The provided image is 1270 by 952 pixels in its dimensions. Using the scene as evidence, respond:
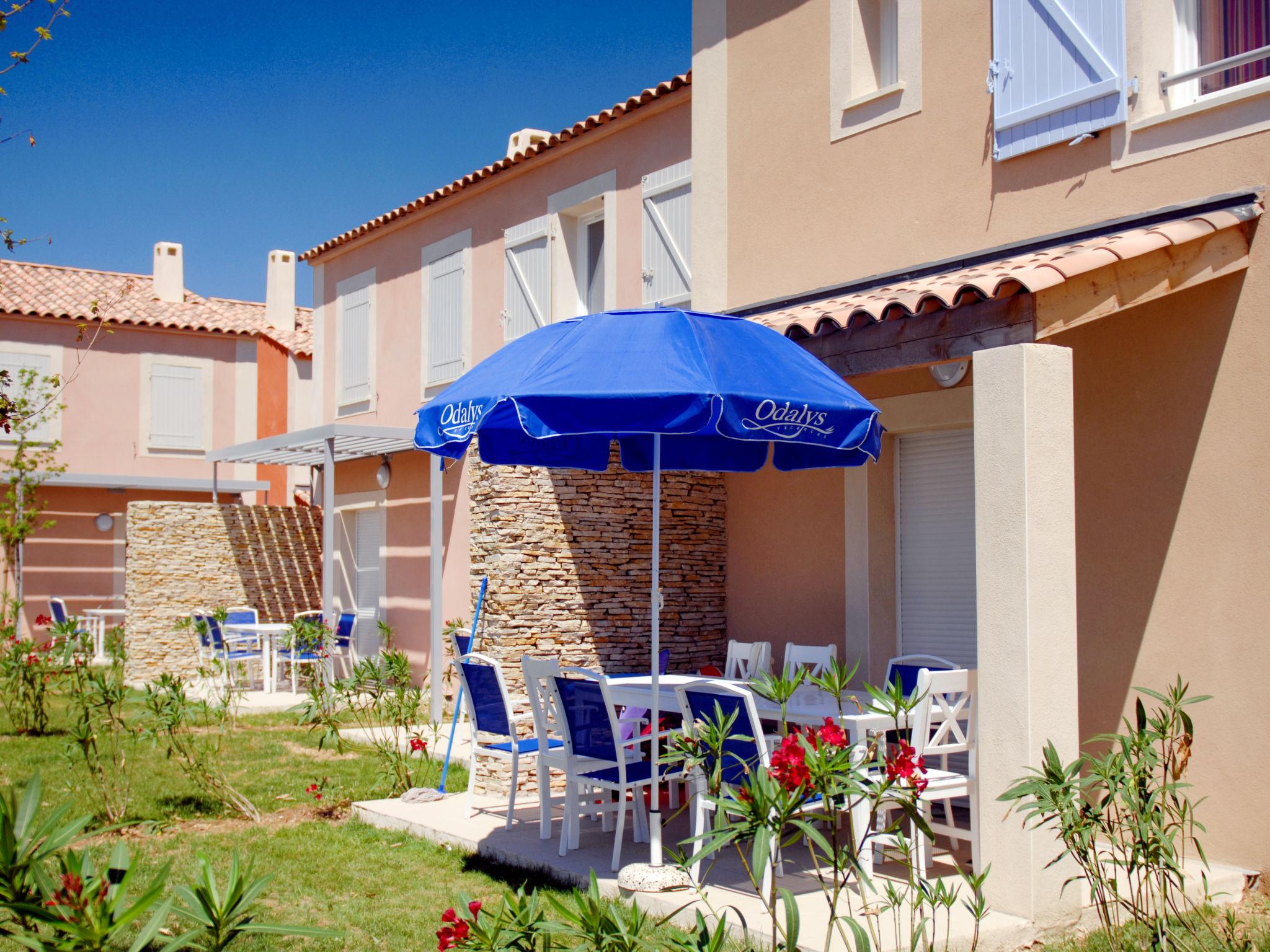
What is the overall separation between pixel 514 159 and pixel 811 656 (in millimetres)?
7455

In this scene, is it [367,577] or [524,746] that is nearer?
[524,746]

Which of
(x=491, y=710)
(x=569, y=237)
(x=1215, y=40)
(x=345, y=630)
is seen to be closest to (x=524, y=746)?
(x=491, y=710)

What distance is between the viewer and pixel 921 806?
6176mm

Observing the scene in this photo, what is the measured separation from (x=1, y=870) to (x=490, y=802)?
5885 mm

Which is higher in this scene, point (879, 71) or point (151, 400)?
point (879, 71)

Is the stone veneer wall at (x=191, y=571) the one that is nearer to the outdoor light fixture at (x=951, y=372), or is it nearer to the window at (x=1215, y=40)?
the outdoor light fixture at (x=951, y=372)

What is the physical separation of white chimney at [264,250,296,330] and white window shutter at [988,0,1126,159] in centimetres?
2088

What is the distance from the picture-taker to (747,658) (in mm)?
9023

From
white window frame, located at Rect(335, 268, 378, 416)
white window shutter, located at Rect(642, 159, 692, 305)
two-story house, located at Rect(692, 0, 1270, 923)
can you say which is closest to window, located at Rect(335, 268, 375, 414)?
white window frame, located at Rect(335, 268, 378, 416)

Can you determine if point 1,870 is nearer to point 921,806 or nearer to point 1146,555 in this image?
point 921,806

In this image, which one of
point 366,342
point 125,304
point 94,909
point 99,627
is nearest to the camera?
point 94,909

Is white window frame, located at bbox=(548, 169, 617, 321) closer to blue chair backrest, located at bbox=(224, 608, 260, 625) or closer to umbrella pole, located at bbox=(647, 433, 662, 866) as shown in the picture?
umbrella pole, located at bbox=(647, 433, 662, 866)

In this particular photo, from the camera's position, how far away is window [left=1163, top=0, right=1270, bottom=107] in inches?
266

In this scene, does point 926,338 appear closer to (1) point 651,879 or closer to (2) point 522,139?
(1) point 651,879
